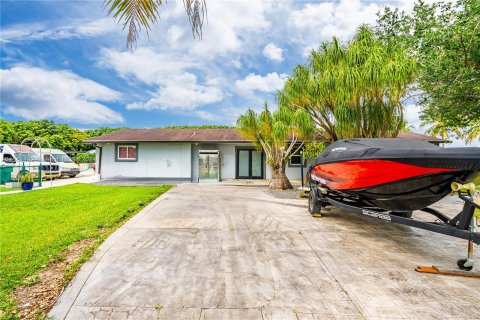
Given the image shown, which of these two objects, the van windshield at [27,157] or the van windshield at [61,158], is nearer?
the van windshield at [27,157]

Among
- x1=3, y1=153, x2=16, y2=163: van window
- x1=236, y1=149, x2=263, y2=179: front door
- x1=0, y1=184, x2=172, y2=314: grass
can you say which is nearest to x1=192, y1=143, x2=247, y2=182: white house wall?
x1=236, y1=149, x2=263, y2=179: front door

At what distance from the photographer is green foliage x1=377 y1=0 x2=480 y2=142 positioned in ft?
28.9

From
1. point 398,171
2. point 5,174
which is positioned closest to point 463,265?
point 398,171

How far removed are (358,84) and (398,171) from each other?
5.24 m

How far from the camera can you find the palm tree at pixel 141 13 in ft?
8.82

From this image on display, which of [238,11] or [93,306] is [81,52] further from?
[93,306]

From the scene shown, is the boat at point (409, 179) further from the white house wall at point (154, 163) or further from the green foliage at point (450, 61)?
the white house wall at point (154, 163)

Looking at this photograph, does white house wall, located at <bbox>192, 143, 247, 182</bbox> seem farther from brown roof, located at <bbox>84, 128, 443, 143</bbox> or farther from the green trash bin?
the green trash bin

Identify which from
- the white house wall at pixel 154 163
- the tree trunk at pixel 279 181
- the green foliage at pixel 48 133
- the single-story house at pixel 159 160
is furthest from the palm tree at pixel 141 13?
the green foliage at pixel 48 133

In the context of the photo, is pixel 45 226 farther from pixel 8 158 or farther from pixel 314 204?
pixel 8 158

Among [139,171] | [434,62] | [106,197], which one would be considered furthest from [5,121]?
[434,62]

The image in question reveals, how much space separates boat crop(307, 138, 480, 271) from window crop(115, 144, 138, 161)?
545 inches

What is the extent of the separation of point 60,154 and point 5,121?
752 inches

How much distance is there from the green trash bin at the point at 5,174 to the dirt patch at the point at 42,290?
13.8 metres
